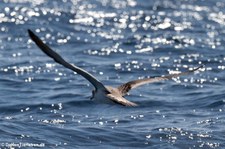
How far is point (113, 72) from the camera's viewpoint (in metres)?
19.5

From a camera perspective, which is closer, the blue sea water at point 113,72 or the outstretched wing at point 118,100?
the outstretched wing at point 118,100

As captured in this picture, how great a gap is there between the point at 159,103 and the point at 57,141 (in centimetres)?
402

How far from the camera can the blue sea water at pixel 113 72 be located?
13.8m

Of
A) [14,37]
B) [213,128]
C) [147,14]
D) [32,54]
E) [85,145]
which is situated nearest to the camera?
[85,145]

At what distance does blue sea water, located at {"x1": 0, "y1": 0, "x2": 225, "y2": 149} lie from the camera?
13750mm

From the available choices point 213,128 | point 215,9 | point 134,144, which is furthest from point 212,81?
point 215,9

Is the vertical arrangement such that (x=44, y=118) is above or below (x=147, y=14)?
below

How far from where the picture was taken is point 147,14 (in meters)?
27.0

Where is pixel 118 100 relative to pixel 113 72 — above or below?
below

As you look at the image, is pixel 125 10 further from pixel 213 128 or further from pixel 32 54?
pixel 213 128

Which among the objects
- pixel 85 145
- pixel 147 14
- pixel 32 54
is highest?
pixel 147 14

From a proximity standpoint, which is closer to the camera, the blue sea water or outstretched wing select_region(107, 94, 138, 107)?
outstretched wing select_region(107, 94, 138, 107)

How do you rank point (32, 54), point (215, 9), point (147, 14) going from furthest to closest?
point (215, 9) → point (147, 14) → point (32, 54)

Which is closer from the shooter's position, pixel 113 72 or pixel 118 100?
pixel 118 100
